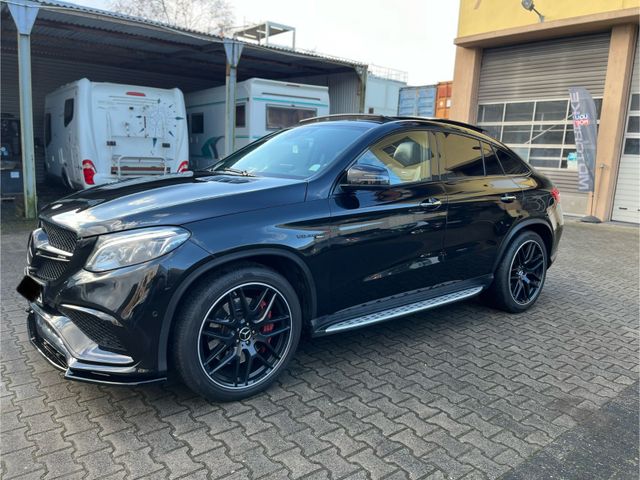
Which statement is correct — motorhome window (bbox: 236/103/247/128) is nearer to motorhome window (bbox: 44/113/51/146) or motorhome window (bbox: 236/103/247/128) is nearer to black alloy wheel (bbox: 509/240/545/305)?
motorhome window (bbox: 44/113/51/146)

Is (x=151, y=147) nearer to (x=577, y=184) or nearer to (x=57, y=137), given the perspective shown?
(x=57, y=137)

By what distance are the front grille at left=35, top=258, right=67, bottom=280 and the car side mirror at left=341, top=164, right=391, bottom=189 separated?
5.93ft

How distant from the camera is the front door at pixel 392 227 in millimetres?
3242

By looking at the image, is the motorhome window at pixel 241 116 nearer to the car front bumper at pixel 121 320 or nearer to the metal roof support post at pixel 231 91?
the metal roof support post at pixel 231 91

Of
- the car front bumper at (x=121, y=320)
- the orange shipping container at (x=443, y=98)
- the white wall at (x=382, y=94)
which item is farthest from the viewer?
the white wall at (x=382, y=94)

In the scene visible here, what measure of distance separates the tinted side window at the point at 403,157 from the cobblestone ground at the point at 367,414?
1343 mm

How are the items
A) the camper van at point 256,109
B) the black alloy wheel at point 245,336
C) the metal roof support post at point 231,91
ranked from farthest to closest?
1. the camper van at point 256,109
2. the metal roof support post at point 231,91
3. the black alloy wheel at point 245,336

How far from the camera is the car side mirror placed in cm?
326

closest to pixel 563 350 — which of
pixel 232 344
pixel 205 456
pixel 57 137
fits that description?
pixel 232 344

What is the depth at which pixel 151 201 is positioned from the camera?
283cm

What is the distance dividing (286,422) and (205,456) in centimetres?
50

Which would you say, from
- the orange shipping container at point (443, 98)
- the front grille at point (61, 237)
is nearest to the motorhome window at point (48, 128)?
the front grille at point (61, 237)

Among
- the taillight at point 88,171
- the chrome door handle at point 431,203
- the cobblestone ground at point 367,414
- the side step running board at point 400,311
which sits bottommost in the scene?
the cobblestone ground at point 367,414

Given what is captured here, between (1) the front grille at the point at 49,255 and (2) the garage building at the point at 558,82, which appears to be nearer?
(1) the front grille at the point at 49,255
